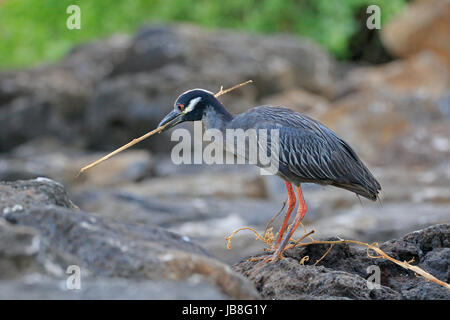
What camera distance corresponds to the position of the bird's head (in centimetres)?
654

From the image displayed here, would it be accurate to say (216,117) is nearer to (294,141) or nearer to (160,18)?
(294,141)

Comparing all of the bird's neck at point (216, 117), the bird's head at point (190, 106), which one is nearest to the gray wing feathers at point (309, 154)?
the bird's neck at point (216, 117)

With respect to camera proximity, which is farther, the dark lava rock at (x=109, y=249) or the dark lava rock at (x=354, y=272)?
the dark lava rock at (x=354, y=272)

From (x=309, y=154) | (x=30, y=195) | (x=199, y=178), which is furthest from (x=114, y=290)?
(x=199, y=178)

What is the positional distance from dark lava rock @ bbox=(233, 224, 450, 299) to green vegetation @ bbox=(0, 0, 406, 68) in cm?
2883

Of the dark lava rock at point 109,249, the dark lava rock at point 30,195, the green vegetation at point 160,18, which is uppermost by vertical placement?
the green vegetation at point 160,18

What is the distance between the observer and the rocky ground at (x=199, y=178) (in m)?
4.15

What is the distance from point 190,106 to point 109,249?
2587 millimetres

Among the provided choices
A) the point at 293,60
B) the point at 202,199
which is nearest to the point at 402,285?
the point at 202,199

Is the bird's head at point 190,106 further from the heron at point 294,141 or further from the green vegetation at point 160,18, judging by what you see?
the green vegetation at point 160,18

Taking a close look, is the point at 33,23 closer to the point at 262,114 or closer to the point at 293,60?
the point at 293,60

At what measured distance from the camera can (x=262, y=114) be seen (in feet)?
21.6
